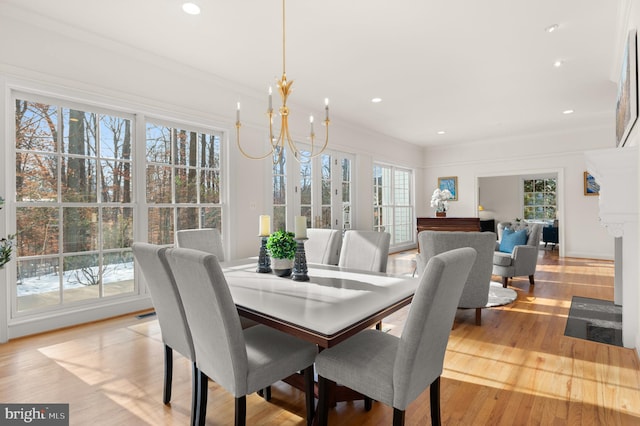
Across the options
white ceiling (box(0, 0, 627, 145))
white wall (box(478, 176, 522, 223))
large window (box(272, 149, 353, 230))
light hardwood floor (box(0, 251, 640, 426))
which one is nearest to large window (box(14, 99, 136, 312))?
light hardwood floor (box(0, 251, 640, 426))

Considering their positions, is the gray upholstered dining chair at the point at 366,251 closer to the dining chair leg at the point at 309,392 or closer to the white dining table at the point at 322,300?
the white dining table at the point at 322,300

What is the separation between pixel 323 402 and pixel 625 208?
8.94 feet

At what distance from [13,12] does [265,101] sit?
267 centimetres

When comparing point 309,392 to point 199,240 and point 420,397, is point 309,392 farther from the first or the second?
point 199,240

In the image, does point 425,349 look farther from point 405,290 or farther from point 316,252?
point 316,252

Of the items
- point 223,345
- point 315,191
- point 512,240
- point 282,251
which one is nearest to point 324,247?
point 282,251

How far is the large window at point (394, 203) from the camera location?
767cm

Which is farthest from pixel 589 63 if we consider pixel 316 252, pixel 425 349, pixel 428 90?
pixel 425 349

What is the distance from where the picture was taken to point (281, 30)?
10.2 ft

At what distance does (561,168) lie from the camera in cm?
710

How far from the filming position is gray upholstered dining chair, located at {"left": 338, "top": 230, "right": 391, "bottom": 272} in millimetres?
2674

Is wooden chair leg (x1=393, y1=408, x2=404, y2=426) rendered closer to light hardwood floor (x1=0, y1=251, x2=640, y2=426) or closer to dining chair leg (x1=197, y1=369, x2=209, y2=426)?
light hardwood floor (x1=0, y1=251, x2=640, y2=426)

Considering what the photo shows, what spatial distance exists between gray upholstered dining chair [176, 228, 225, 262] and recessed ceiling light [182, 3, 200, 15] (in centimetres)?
182

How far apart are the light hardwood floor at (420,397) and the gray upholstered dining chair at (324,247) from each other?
0.86 meters
